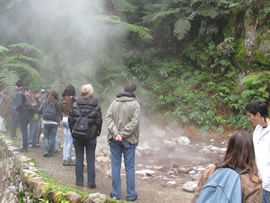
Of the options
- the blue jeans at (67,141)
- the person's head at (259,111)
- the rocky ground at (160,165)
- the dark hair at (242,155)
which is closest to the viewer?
the dark hair at (242,155)

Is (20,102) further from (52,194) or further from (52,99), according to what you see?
(52,194)

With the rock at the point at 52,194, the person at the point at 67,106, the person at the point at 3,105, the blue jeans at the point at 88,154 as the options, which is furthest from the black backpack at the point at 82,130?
the person at the point at 3,105

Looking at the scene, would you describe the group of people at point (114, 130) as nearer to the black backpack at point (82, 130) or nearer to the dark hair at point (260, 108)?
the black backpack at point (82, 130)

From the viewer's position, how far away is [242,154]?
1.75 m

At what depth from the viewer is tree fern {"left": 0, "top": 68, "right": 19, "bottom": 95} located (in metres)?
6.98

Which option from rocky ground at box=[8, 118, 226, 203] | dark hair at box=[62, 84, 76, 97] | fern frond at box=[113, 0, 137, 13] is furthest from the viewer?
fern frond at box=[113, 0, 137, 13]

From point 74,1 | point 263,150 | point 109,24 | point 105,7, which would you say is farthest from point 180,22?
point 263,150

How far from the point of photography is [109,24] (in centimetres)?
910

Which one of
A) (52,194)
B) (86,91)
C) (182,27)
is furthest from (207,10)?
(52,194)

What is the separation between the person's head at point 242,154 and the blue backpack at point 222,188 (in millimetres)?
58

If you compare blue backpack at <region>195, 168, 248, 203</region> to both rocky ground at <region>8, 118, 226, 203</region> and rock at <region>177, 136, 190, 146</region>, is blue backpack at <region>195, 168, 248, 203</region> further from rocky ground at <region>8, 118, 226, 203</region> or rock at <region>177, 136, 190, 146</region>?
rock at <region>177, 136, 190, 146</region>

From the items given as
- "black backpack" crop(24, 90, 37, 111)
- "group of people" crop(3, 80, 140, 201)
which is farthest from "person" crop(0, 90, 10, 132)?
"group of people" crop(3, 80, 140, 201)

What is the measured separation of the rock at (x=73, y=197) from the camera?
10.7ft

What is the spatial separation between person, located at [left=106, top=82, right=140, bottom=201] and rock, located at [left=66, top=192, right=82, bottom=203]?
61 centimetres
